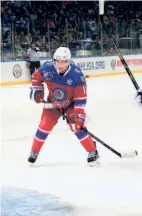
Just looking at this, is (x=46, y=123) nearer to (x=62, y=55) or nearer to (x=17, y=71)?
(x=62, y=55)

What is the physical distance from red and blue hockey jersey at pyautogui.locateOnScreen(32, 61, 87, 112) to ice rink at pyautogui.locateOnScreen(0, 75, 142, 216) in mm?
537

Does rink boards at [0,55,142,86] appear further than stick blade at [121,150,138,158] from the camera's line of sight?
Yes

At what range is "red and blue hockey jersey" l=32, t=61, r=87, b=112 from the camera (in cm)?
394

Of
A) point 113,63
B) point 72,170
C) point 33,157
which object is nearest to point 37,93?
point 33,157

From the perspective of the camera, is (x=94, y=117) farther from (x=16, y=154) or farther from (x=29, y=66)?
(x=29, y=66)

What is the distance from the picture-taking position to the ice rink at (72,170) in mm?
3043

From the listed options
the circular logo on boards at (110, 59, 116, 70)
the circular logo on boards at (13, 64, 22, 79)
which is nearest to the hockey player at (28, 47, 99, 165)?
the circular logo on boards at (13, 64, 22, 79)

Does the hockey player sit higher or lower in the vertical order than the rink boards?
higher

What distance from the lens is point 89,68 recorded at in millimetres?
14016

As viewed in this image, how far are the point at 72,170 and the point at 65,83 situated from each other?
0.74m

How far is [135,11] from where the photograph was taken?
19.0 metres

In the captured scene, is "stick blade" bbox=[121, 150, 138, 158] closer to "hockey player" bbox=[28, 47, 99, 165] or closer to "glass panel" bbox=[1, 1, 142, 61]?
"hockey player" bbox=[28, 47, 99, 165]

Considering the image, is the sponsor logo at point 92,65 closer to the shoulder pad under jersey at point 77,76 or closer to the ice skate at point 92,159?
the ice skate at point 92,159

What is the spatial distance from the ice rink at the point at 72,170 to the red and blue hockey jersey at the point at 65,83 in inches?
21.1
